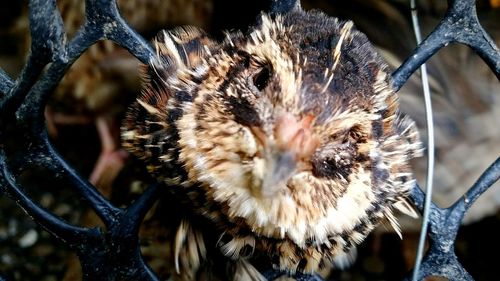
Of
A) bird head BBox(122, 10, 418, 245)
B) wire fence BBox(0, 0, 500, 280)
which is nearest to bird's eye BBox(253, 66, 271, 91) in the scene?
bird head BBox(122, 10, 418, 245)

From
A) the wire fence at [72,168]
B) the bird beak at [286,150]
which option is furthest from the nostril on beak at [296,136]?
the wire fence at [72,168]

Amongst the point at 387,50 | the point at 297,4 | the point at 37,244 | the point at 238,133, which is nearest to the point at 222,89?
the point at 238,133

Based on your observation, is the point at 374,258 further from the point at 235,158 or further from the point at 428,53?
the point at 235,158

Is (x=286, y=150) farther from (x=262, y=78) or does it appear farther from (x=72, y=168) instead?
(x=72, y=168)

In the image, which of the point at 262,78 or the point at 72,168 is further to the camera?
the point at 72,168

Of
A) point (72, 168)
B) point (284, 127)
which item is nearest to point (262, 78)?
point (284, 127)

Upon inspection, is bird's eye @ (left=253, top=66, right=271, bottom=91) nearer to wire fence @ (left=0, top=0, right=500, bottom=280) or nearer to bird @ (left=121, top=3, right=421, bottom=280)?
bird @ (left=121, top=3, right=421, bottom=280)
